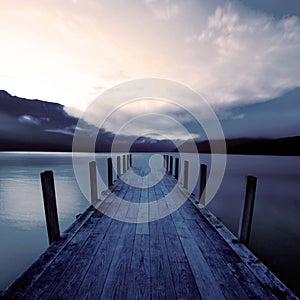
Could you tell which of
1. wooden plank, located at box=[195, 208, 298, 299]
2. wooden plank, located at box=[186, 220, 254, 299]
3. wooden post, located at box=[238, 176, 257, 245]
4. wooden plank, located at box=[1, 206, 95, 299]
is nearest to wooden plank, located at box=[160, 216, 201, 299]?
wooden plank, located at box=[186, 220, 254, 299]

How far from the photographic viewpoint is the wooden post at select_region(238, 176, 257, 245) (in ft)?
9.62

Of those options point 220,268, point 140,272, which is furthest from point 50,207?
point 220,268

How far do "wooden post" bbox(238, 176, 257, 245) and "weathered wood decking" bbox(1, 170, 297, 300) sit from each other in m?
0.19

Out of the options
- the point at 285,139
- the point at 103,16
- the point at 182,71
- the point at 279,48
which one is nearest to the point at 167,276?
the point at 103,16

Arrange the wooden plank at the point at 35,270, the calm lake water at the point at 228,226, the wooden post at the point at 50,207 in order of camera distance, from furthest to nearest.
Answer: the calm lake water at the point at 228,226, the wooden post at the point at 50,207, the wooden plank at the point at 35,270

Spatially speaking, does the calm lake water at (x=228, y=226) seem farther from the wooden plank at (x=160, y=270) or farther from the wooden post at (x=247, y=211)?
the wooden plank at (x=160, y=270)

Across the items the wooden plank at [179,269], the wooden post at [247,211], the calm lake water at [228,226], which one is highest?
the wooden post at [247,211]

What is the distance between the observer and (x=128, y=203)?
5.23 meters

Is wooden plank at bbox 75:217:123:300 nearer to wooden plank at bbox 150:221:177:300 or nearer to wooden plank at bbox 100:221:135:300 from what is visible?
wooden plank at bbox 100:221:135:300

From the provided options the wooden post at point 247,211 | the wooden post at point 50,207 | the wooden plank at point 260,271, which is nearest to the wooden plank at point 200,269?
the wooden plank at point 260,271

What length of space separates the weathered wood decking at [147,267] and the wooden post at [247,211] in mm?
194

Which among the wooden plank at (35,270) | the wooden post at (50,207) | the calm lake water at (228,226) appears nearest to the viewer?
the wooden plank at (35,270)

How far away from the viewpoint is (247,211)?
3.02m

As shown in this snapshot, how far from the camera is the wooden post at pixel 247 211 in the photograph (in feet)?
9.62
